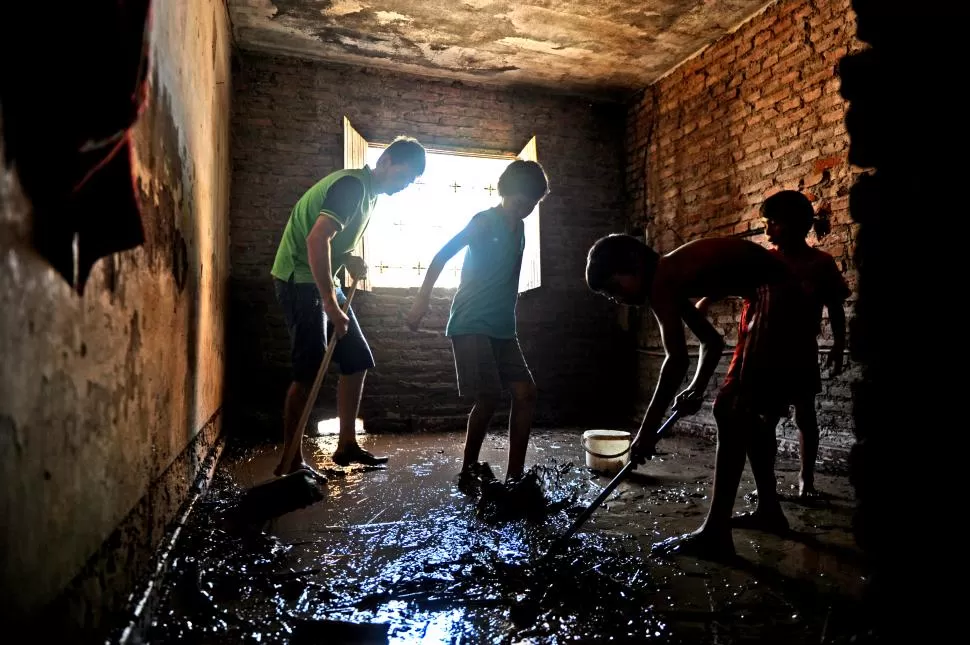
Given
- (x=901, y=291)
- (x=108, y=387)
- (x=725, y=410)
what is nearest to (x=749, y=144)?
(x=725, y=410)

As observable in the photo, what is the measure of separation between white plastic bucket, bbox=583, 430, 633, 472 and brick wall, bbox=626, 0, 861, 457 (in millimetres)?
1547

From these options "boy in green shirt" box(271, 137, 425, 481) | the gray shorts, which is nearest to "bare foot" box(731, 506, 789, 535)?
the gray shorts

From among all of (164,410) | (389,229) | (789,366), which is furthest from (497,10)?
(164,410)

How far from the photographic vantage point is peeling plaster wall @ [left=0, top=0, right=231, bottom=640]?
935 millimetres

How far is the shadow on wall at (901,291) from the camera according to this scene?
3.43 feet

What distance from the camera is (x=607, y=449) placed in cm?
347

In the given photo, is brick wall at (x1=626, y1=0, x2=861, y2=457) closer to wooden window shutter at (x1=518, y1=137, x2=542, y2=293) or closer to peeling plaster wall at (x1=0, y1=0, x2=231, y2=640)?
wooden window shutter at (x1=518, y1=137, x2=542, y2=293)

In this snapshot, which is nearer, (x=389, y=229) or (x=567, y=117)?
(x=389, y=229)

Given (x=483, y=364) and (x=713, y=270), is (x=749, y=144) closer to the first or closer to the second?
(x=713, y=270)

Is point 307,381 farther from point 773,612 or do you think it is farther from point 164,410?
point 773,612

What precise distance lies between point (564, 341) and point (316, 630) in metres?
4.65

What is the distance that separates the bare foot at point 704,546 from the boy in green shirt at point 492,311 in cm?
101

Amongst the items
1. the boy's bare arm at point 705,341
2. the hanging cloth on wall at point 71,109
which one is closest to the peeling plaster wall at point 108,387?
the hanging cloth on wall at point 71,109

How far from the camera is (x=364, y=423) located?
534 cm
